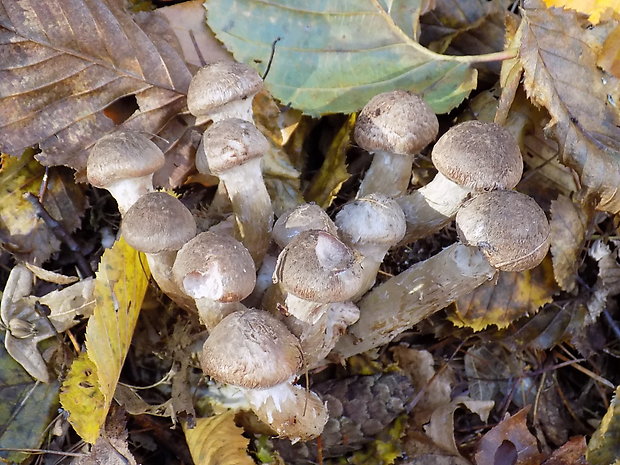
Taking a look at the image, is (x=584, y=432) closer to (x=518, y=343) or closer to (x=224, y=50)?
(x=518, y=343)

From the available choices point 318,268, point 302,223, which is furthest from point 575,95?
point 318,268

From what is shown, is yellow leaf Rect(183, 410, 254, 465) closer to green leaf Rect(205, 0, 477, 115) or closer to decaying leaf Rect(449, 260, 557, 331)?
decaying leaf Rect(449, 260, 557, 331)

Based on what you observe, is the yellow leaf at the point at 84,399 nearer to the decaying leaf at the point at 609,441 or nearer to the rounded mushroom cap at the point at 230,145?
the rounded mushroom cap at the point at 230,145

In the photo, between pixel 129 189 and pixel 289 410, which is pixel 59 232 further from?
pixel 289 410

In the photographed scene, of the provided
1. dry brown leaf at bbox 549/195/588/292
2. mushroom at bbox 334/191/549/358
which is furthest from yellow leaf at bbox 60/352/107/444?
dry brown leaf at bbox 549/195/588/292

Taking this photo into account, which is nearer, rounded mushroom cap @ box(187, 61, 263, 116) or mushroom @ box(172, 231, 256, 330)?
mushroom @ box(172, 231, 256, 330)
